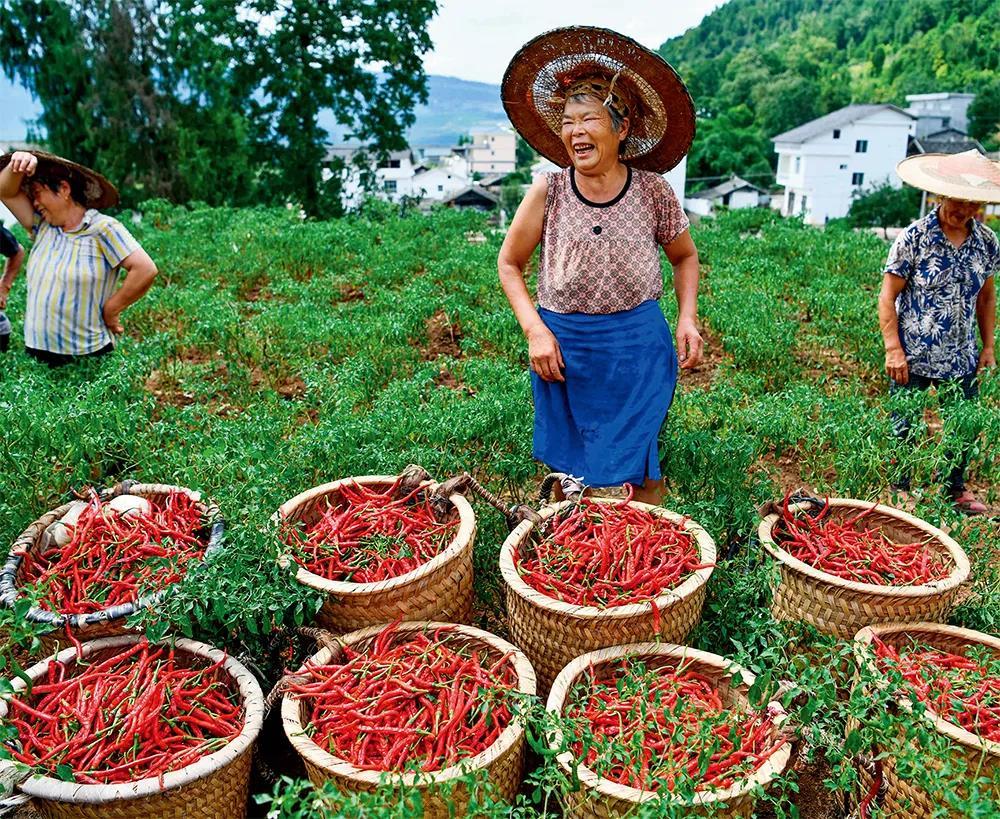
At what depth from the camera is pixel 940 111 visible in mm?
71375

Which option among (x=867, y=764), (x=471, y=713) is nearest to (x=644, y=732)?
(x=471, y=713)

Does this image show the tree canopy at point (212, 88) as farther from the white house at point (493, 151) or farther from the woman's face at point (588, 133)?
the white house at point (493, 151)

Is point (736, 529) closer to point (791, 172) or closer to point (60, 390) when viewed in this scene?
point (60, 390)

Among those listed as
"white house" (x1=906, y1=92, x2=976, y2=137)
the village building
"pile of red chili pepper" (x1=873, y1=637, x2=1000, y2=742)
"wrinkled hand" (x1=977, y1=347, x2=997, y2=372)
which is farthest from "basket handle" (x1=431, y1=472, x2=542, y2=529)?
the village building

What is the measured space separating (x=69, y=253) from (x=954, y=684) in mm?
4656

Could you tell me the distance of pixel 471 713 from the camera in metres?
2.57

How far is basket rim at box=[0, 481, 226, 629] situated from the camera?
9.11 feet

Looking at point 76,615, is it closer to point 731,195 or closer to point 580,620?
point 580,620

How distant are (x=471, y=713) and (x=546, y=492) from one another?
1.44 metres

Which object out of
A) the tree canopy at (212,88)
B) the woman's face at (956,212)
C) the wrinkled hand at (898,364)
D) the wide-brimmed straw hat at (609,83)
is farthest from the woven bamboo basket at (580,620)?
the tree canopy at (212,88)

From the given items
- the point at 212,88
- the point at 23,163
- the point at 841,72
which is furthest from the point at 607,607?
the point at 841,72

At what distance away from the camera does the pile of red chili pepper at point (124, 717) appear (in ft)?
7.79

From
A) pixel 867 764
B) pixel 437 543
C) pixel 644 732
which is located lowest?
pixel 867 764

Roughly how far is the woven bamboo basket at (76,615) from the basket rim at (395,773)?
59cm
